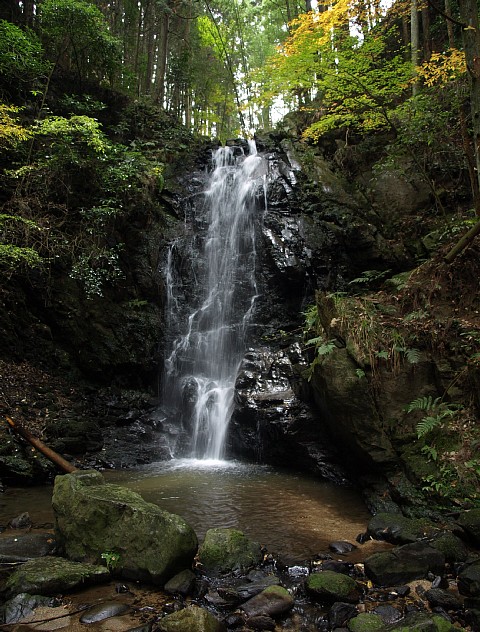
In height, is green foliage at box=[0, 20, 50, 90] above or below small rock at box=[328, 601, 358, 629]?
above

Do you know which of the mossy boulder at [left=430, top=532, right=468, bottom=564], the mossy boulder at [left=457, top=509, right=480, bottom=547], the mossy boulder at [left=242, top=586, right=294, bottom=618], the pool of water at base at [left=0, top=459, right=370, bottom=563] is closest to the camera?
the mossy boulder at [left=242, top=586, right=294, bottom=618]

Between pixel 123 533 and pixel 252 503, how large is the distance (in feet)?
8.61

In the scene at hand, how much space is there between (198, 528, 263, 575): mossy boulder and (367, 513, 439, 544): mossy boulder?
5.03 ft

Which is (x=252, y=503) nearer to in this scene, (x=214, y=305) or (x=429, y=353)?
(x=429, y=353)

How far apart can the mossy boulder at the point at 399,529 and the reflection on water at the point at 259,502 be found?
314 millimetres

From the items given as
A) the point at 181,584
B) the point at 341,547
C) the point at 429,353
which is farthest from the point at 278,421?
the point at 181,584

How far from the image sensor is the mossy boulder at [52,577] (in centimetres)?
380

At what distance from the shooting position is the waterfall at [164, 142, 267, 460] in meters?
9.97

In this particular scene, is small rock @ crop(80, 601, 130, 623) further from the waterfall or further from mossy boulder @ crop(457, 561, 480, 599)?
the waterfall

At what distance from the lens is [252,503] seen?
650cm

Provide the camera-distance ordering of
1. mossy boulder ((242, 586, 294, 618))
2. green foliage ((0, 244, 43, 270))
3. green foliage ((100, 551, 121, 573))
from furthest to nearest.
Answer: green foliage ((0, 244, 43, 270))
green foliage ((100, 551, 121, 573))
mossy boulder ((242, 586, 294, 618))

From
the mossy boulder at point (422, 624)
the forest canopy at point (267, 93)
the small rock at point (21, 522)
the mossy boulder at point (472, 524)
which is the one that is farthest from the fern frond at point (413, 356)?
the small rock at point (21, 522)

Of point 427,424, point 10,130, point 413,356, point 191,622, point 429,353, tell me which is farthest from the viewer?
point 10,130

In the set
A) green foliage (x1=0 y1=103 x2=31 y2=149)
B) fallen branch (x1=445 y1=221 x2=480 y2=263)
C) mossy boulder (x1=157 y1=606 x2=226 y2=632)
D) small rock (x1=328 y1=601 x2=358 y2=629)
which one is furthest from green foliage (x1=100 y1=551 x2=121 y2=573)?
green foliage (x1=0 y1=103 x2=31 y2=149)
